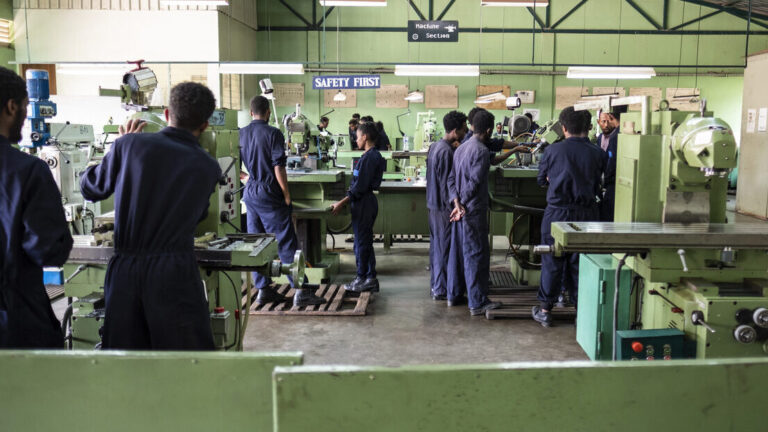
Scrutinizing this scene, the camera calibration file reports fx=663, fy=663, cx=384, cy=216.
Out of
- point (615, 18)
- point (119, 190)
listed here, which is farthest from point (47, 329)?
point (615, 18)

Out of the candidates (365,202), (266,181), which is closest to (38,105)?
(266,181)

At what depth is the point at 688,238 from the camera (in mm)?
2334

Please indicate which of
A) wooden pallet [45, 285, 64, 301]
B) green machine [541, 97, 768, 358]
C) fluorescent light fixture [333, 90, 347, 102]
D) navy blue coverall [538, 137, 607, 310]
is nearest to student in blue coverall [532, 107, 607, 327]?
navy blue coverall [538, 137, 607, 310]

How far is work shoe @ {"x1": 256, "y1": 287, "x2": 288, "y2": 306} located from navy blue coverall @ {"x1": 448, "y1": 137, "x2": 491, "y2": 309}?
1274mm

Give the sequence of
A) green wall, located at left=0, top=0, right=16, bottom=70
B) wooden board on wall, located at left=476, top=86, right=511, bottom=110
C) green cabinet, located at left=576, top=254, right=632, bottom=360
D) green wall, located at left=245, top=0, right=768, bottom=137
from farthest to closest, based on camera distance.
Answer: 1. wooden board on wall, located at left=476, top=86, right=511, bottom=110
2. green wall, located at left=245, top=0, right=768, bottom=137
3. green wall, located at left=0, top=0, right=16, bottom=70
4. green cabinet, located at left=576, top=254, right=632, bottom=360

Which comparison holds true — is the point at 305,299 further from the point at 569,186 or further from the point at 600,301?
the point at 600,301

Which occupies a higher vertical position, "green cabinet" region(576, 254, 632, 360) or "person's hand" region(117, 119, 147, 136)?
"person's hand" region(117, 119, 147, 136)

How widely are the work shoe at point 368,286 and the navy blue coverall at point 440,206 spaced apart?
443 millimetres

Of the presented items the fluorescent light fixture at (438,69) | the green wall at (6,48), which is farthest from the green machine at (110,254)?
the green wall at (6,48)

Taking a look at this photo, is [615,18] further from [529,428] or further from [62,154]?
[529,428]

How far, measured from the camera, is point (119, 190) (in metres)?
2.03

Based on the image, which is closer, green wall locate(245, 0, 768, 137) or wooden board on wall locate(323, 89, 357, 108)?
green wall locate(245, 0, 768, 137)

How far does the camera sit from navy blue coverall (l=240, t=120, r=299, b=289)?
13.8 ft

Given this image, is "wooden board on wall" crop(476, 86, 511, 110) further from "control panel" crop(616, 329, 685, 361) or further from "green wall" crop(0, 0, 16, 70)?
"control panel" crop(616, 329, 685, 361)
